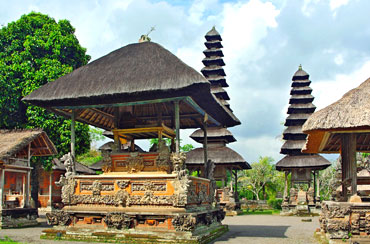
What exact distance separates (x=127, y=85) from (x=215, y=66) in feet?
75.2

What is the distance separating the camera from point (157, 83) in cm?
1135

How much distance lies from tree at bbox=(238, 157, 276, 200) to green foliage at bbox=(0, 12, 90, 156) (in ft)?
99.2

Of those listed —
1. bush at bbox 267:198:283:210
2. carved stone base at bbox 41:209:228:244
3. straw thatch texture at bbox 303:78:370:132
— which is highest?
straw thatch texture at bbox 303:78:370:132

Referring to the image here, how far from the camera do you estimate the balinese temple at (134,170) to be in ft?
36.0

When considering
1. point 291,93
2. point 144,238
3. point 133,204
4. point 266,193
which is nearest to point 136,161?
point 133,204

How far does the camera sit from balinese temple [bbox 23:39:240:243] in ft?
36.0

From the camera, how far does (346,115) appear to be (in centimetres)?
982

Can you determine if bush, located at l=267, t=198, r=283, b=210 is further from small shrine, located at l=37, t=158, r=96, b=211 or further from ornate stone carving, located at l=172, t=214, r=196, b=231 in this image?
ornate stone carving, located at l=172, t=214, r=196, b=231

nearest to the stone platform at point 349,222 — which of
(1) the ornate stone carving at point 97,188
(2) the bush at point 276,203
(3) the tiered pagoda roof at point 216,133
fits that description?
(1) the ornate stone carving at point 97,188

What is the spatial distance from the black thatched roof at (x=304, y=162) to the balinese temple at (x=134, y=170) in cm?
1641

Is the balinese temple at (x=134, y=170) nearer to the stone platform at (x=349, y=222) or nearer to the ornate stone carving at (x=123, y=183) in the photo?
the ornate stone carving at (x=123, y=183)

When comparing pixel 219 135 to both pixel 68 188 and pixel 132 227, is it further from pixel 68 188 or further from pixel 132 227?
pixel 132 227

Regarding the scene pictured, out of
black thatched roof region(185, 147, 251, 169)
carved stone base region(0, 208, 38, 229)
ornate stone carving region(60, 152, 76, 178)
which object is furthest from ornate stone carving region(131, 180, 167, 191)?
black thatched roof region(185, 147, 251, 169)

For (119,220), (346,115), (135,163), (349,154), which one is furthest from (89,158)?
(346,115)
